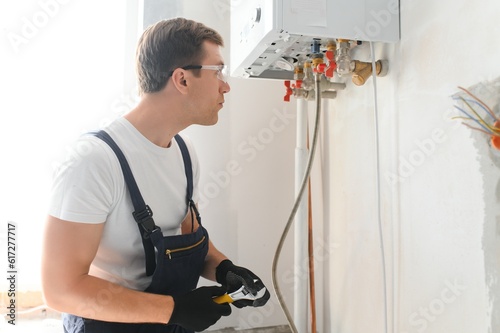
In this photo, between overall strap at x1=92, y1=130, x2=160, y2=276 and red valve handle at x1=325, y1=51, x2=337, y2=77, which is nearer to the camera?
overall strap at x1=92, y1=130, x2=160, y2=276

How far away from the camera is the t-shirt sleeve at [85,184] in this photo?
82 cm

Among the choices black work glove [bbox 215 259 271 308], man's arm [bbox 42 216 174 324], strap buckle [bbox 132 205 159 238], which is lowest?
black work glove [bbox 215 259 271 308]

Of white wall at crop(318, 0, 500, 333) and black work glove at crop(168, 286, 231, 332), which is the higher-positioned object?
white wall at crop(318, 0, 500, 333)

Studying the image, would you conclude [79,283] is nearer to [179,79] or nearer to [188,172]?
[188,172]

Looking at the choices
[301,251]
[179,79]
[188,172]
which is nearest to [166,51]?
[179,79]

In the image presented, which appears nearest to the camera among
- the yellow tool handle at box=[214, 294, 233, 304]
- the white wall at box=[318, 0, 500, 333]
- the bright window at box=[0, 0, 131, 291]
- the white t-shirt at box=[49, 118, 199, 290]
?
the white wall at box=[318, 0, 500, 333]

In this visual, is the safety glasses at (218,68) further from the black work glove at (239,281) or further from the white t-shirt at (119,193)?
the black work glove at (239,281)

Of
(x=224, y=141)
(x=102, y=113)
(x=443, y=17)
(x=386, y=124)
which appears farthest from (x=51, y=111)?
(x=443, y=17)

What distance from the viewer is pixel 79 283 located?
2.68 ft

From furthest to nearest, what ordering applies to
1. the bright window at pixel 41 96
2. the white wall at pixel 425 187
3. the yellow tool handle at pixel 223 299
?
the bright window at pixel 41 96 < the yellow tool handle at pixel 223 299 < the white wall at pixel 425 187

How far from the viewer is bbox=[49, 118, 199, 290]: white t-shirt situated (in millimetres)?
838

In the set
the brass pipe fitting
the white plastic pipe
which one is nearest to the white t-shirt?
the white plastic pipe

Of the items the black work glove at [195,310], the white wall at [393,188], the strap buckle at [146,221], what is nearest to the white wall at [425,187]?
the white wall at [393,188]

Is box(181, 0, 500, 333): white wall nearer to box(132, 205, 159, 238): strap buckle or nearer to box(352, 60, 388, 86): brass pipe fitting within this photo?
box(352, 60, 388, 86): brass pipe fitting
